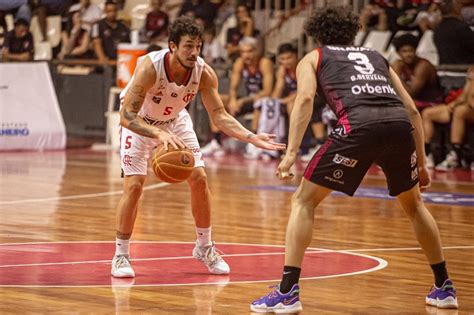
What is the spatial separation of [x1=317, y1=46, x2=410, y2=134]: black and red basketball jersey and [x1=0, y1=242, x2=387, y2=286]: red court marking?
162 centimetres

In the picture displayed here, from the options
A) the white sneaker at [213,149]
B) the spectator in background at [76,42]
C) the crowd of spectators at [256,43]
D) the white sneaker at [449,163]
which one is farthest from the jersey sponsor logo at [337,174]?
the spectator in background at [76,42]

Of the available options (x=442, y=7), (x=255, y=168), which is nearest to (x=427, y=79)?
(x=442, y=7)

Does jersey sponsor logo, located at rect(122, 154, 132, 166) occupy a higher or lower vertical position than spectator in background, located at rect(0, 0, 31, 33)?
higher

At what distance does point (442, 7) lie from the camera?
17.5 metres

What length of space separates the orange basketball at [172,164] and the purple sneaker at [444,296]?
1.84 meters

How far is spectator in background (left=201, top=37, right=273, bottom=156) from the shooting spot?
19.2 metres

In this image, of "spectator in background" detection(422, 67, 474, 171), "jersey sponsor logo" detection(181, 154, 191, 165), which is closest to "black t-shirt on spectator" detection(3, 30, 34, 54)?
"spectator in background" detection(422, 67, 474, 171)

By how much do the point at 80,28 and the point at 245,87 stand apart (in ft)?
15.3

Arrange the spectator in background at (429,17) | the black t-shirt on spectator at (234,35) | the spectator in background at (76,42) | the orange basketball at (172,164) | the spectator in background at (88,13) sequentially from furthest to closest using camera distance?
the spectator in background at (88,13) < the spectator in background at (76,42) < the black t-shirt on spectator at (234,35) < the spectator in background at (429,17) < the orange basketball at (172,164)

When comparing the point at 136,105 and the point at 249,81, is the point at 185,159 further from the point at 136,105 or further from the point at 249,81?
the point at 249,81

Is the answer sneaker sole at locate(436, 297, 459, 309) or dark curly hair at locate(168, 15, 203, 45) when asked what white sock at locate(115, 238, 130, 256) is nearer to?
dark curly hair at locate(168, 15, 203, 45)

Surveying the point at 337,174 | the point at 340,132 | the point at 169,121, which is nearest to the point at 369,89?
the point at 340,132

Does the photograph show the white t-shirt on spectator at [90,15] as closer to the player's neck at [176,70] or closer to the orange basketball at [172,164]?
the player's neck at [176,70]

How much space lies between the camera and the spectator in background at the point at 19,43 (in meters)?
22.1
